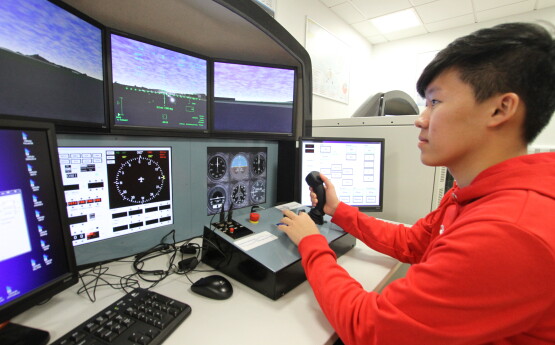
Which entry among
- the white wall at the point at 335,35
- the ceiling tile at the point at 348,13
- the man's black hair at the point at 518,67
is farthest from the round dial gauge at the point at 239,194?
the ceiling tile at the point at 348,13

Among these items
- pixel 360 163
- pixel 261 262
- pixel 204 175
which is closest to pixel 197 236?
pixel 204 175

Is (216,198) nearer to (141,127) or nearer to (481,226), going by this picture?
(141,127)

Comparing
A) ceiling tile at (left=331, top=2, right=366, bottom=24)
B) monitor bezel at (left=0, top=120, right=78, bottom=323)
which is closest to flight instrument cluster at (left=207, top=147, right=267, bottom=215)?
monitor bezel at (left=0, top=120, right=78, bottom=323)

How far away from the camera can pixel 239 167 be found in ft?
3.67

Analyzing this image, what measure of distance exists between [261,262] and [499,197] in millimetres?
498

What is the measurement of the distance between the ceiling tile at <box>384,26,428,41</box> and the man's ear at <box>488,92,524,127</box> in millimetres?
3506

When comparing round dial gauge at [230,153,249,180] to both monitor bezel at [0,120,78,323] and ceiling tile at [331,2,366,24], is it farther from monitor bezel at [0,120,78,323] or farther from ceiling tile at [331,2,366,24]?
ceiling tile at [331,2,366,24]

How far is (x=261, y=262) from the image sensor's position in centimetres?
63

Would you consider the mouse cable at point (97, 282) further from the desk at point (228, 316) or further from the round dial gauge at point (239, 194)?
the round dial gauge at point (239, 194)

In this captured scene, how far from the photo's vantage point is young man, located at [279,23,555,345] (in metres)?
0.38

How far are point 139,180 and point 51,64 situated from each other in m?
0.36

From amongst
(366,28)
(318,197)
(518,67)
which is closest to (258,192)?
(318,197)

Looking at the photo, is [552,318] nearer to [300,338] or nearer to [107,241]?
[300,338]

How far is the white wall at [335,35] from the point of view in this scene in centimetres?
216
